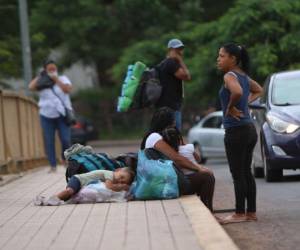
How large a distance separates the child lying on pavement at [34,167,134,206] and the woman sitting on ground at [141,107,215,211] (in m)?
0.40

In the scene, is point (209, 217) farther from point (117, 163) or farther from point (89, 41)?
point (89, 41)

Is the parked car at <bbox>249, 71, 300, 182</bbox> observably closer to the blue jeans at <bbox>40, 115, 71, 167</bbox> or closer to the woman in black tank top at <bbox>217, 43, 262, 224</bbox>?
the blue jeans at <bbox>40, 115, 71, 167</bbox>

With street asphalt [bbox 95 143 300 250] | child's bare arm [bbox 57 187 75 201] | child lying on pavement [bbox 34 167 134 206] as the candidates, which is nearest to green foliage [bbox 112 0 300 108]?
street asphalt [bbox 95 143 300 250]

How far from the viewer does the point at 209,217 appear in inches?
328

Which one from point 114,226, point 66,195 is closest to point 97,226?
point 114,226

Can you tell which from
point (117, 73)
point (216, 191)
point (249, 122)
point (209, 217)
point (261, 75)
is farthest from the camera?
point (117, 73)

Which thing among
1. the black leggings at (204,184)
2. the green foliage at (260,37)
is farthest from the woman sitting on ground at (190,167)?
the green foliage at (260,37)

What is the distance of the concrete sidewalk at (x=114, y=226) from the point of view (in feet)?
23.5

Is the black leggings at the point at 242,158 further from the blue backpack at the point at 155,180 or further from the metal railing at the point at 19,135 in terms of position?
the metal railing at the point at 19,135

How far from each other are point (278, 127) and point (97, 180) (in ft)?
14.3

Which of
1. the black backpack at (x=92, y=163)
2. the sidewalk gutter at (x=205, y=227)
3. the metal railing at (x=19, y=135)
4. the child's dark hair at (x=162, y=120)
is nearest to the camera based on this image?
the sidewalk gutter at (x=205, y=227)

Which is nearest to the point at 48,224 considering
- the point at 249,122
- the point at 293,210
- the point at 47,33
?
the point at 249,122

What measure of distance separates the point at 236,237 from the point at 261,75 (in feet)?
65.3

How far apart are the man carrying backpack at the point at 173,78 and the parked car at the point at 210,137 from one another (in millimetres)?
10858
